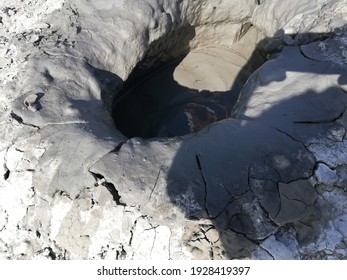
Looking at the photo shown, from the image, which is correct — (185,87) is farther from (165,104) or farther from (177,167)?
(177,167)

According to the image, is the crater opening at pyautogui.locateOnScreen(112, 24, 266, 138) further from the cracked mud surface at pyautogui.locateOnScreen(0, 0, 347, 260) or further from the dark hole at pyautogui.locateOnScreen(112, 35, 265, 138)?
the cracked mud surface at pyautogui.locateOnScreen(0, 0, 347, 260)

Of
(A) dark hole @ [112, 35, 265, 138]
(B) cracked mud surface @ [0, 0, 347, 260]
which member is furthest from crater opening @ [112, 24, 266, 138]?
(B) cracked mud surface @ [0, 0, 347, 260]

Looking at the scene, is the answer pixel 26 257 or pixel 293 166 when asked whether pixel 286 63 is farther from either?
pixel 26 257

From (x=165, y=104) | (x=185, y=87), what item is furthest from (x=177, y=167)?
(x=185, y=87)

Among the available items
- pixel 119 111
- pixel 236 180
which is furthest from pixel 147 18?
pixel 236 180

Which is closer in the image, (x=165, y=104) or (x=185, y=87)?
(x=165, y=104)

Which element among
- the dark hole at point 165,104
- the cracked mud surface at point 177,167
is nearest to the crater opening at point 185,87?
the dark hole at point 165,104
